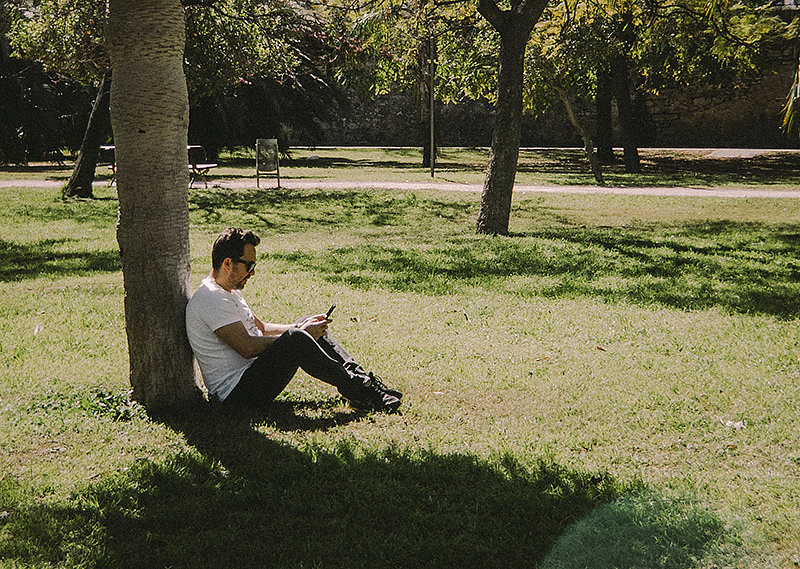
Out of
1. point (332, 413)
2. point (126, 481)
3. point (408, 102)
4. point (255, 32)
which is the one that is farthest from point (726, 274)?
point (408, 102)

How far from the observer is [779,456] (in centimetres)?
441

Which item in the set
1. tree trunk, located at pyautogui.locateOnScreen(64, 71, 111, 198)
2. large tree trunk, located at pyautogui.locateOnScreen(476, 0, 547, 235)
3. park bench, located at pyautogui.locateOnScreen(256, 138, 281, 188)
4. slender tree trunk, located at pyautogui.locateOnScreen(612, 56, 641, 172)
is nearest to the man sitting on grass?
large tree trunk, located at pyautogui.locateOnScreen(476, 0, 547, 235)

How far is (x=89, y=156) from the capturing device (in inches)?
651

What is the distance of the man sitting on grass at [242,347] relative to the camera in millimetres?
4680

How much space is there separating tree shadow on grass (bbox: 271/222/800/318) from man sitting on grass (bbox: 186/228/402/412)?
3733 mm

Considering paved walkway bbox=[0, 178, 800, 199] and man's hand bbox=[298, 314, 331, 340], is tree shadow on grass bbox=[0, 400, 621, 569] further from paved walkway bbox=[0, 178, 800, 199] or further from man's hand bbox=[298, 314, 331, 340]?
paved walkway bbox=[0, 178, 800, 199]

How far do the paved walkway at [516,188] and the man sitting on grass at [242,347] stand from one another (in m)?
13.3

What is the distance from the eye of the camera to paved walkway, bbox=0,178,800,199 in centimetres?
1741

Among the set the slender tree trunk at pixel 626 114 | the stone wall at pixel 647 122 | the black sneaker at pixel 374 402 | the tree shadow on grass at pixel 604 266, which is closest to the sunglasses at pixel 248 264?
the black sneaker at pixel 374 402

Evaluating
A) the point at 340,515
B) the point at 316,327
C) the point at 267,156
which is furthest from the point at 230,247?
the point at 267,156

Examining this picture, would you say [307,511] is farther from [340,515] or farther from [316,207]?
[316,207]

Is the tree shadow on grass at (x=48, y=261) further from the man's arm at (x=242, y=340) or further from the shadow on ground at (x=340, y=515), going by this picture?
the shadow on ground at (x=340, y=515)

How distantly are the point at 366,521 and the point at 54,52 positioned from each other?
15.3m

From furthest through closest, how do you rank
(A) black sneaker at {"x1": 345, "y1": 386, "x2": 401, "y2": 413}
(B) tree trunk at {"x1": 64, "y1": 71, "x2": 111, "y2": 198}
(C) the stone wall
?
(C) the stone wall, (B) tree trunk at {"x1": 64, "y1": 71, "x2": 111, "y2": 198}, (A) black sneaker at {"x1": 345, "y1": 386, "x2": 401, "y2": 413}
